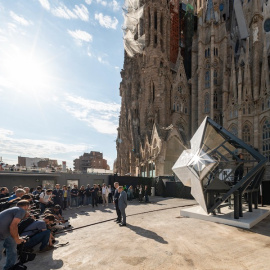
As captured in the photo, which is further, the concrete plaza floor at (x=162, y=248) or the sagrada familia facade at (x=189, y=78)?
the sagrada familia facade at (x=189, y=78)

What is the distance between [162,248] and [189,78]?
137 feet

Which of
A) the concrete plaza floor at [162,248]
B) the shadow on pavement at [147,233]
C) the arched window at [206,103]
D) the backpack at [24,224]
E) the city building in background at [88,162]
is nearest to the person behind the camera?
the concrete plaza floor at [162,248]

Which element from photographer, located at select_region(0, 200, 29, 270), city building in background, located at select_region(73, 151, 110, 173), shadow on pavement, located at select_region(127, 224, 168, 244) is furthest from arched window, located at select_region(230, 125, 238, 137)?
city building in background, located at select_region(73, 151, 110, 173)

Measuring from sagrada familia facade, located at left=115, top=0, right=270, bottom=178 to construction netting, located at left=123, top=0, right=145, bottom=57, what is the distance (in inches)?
8.1

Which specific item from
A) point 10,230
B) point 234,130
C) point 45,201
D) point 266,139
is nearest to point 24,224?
point 10,230

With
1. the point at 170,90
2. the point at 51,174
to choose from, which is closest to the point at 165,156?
the point at 170,90

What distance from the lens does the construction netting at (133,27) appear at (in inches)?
1690

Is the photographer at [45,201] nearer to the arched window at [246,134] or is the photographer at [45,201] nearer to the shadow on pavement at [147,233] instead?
the shadow on pavement at [147,233]

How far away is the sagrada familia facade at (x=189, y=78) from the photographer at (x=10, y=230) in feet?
88.1

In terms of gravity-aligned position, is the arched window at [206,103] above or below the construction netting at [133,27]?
below

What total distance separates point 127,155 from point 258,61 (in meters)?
29.3

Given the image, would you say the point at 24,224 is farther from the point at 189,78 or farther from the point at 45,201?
the point at 189,78

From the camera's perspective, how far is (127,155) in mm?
45312

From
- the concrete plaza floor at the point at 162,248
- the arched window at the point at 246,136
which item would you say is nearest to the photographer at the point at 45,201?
the concrete plaza floor at the point at 162,248
